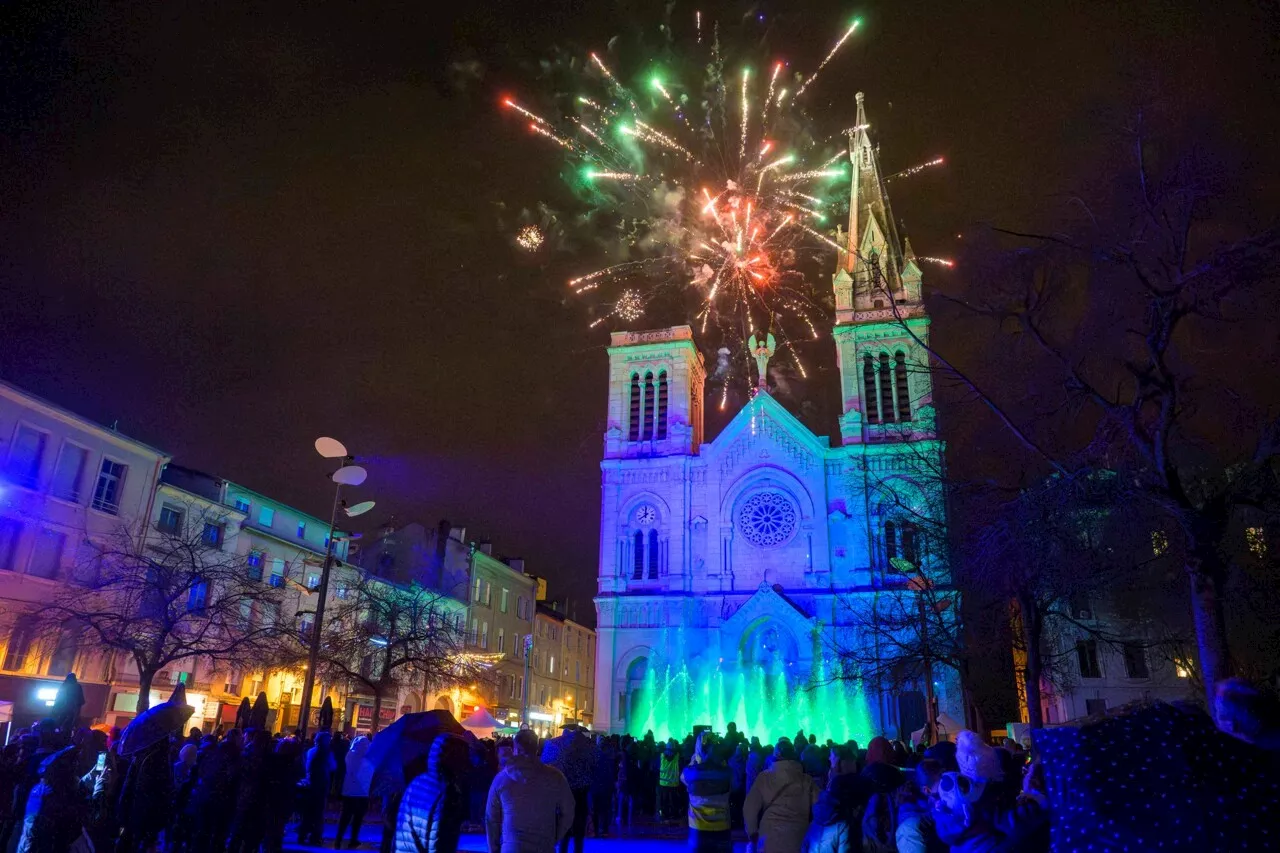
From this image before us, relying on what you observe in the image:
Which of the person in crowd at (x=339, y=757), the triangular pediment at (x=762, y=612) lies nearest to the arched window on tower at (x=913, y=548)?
the triangular pediment at (x=762, y=612)

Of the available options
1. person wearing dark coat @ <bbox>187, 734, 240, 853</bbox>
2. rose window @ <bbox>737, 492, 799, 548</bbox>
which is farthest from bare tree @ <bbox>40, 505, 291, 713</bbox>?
rose window @ <bbox>737, 492, 799, 548</bbox>

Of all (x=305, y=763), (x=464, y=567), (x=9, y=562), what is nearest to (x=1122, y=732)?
(x=305, y=763)

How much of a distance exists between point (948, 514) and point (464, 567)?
3177 centimetres

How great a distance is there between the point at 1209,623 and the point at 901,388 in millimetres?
32788

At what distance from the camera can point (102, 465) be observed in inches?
1158

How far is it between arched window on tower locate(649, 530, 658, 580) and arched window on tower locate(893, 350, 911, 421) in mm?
15009

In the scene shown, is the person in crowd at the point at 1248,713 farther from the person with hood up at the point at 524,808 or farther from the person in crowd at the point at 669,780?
the person in crowd at the point at 669,780

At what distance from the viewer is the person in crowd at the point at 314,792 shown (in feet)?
43.9

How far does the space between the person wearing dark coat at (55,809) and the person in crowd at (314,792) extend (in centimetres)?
672

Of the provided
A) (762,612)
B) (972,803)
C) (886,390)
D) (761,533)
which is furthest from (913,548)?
(972,803)

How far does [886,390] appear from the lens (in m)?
45.0

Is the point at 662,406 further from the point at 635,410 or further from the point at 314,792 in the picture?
the point at 314,792

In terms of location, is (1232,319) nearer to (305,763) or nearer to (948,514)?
(948,514)

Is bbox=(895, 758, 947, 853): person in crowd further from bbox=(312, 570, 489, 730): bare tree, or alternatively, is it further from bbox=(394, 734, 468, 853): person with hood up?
bbox=(312, 570, 489, 730): bare tree
